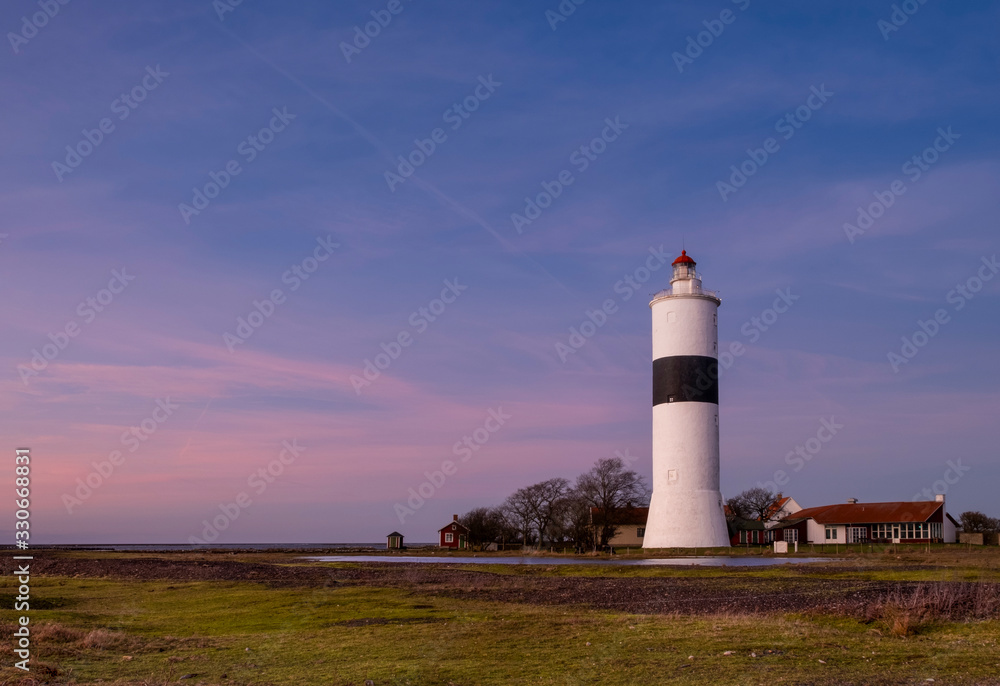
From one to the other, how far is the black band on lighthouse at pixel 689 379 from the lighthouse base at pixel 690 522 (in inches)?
242

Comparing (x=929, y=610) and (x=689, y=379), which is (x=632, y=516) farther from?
(x=929, y=610)

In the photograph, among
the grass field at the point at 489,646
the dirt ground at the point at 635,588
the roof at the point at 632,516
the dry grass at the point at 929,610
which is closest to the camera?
the grass field at the point at 489,646

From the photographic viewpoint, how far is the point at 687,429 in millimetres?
56625

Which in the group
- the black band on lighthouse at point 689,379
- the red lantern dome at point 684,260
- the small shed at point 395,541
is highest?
the red lantern dome at point 684,260

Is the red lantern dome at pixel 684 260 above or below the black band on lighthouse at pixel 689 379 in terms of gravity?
above

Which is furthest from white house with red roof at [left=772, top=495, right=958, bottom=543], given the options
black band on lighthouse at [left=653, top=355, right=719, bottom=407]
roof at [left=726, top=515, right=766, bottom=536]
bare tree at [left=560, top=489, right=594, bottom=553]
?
black band on lighthouse at [left=653, top=355, right=719, bottom=407]

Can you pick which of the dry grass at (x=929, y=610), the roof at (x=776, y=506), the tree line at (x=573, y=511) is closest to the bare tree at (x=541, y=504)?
the tree line at (x=573, y=511)

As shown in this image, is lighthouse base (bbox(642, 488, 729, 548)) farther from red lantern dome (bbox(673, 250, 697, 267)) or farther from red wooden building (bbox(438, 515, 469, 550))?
red wooden building (bbox(438, 515, 469, 550))

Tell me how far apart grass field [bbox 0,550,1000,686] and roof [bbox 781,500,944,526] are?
62.9 m

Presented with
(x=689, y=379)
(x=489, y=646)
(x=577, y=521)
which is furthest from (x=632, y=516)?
(x=489, y=646)

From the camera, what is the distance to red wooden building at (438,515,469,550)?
8606cm

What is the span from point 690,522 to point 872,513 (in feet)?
97.7

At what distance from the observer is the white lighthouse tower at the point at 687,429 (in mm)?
56438

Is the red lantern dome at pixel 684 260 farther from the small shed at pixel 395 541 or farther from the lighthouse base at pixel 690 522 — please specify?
the small shed at pixel 395 541
